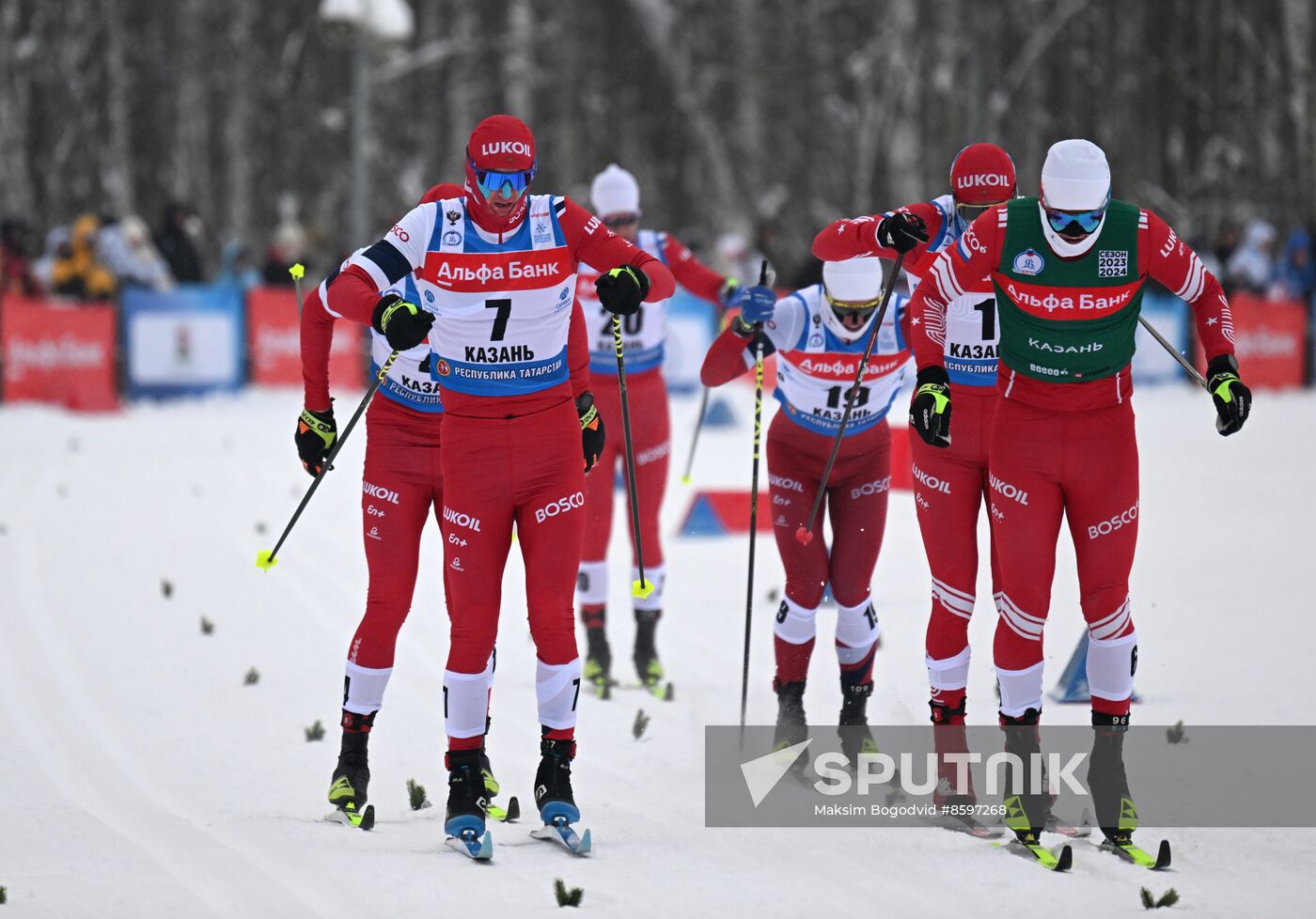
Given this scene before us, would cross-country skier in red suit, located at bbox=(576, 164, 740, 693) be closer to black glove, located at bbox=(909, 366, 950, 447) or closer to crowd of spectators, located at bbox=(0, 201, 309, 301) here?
black glove, located at bbox=(909, 366, 950, 447)

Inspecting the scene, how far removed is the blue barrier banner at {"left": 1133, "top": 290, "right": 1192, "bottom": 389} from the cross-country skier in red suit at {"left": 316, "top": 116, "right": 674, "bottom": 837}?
633 inches

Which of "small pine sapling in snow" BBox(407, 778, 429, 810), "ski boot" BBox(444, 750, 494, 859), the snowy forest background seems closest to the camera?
"ski boot" BBox(444, 750, 494, 859)

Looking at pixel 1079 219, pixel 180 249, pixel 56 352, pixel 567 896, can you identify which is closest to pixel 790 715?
pixel 567 896

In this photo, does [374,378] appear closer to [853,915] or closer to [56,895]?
[56,895]

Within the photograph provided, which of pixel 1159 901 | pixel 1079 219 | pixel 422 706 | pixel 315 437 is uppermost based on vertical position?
pixel 1079 219

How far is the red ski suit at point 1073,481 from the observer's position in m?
6.03

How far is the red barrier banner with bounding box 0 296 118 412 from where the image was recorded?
59.7 ft

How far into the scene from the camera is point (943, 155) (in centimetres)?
2858

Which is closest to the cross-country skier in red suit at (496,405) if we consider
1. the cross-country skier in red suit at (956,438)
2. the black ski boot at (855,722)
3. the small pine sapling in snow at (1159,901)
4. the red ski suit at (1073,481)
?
the cross-country skier in red suit at (956,438)

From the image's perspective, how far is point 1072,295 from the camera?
5961 millimetres

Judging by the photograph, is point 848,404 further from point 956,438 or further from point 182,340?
point 182,340

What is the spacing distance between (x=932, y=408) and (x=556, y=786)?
182 centimetres

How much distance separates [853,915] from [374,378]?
2.67 m

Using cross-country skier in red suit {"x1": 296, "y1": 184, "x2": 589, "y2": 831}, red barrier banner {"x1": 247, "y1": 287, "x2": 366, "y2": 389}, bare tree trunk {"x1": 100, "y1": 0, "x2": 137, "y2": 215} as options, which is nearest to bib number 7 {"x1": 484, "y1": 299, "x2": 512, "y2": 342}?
cross-country skier in red suit {"x1": 296, "y1": 184, "x2": 589, "y2": 831}
